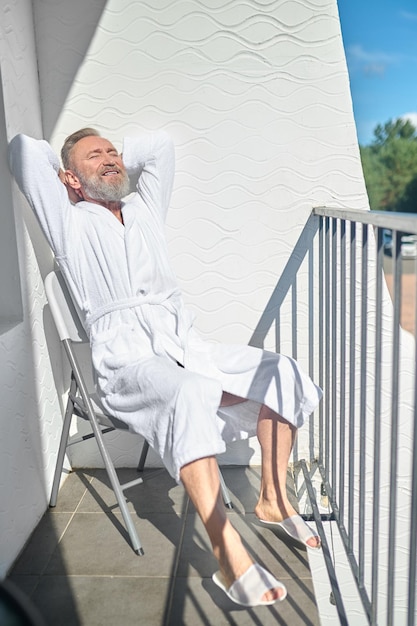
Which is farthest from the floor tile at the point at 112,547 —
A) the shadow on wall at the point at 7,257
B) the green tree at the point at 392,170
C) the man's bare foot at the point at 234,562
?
the green tree at the point at 392,170

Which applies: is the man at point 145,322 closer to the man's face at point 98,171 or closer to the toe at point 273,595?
the man's face at point 98,171

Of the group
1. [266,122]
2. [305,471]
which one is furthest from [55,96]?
[305,471]

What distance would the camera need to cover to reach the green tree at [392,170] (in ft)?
143

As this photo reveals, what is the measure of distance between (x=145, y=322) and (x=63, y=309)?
1.26 feet

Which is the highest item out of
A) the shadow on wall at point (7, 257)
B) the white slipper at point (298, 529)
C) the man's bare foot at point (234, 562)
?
the shadow on wall at point (7, 257)

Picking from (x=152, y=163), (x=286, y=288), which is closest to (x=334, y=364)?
(x=286, y=288)

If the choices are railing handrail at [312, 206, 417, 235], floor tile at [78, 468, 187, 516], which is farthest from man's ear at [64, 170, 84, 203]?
floor tile at [78, 468, 187, 516]

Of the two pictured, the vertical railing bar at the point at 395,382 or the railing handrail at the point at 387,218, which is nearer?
the railing handrail at the point at 387,218

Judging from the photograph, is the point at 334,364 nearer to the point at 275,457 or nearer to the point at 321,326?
the point at 321,326

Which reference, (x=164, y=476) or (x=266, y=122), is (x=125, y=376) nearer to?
(x=164, y=476)

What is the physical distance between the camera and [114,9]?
2.98m

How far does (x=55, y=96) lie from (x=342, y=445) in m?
1.99

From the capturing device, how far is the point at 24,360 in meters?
2.70

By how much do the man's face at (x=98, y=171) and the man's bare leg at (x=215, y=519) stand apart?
123 cm
